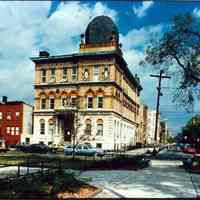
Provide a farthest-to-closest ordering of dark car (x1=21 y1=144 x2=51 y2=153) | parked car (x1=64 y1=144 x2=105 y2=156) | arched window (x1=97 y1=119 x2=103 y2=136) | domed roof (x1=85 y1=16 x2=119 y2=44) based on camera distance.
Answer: arched window (x1=97 y1=119 x2=103 y2=136)
domed roof (x1=85 y1=16 x2=119 y2=44)
dark car (x1=21 y1=144 x2=51 y2=153)
parked car (x1=64 y1=144 x2=105 y2=156)

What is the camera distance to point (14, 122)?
5934 centimetres

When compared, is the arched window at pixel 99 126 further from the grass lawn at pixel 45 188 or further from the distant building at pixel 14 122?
the grass lawn at pixel 45 188

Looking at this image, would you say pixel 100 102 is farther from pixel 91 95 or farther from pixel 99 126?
pixel 99 126

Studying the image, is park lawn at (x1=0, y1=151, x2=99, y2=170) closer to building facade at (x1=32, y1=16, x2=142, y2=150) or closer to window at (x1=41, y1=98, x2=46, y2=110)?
building facade at (x1=32, y1=16, x2=142, y2=150)

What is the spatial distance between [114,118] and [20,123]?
54.3ft

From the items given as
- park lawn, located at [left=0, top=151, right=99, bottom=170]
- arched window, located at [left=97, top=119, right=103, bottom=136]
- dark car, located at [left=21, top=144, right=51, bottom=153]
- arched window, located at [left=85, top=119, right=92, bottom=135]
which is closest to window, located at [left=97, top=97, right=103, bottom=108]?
arched window, located at [left=97, top=119, right=103, bottom=136]

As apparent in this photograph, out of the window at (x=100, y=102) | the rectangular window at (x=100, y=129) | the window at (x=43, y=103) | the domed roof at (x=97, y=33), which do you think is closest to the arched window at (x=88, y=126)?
the rectangular window at (x=100, y=129)

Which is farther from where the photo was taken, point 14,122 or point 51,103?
point 14,122

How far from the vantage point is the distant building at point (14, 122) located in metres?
58.2

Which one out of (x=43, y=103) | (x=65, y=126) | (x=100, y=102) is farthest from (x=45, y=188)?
(x=43, y=103)

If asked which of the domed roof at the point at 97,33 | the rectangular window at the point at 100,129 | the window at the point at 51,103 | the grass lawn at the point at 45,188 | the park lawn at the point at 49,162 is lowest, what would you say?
the park lawn at the point at 49,162

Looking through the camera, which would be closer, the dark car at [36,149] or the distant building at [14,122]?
the dark car at [36,149]

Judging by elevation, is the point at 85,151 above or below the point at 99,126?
below

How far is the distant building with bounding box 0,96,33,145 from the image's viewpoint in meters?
58.2
